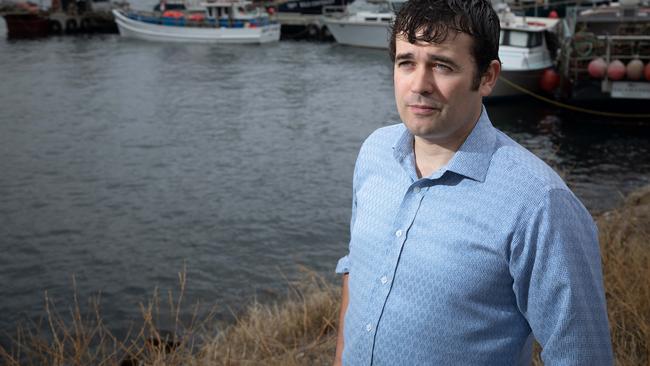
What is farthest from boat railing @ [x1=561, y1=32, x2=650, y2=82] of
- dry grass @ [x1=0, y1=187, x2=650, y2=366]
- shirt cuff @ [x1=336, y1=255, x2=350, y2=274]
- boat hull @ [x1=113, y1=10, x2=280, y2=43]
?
boat hull @ [x1=113, y1=10, x2=280, y2=43]

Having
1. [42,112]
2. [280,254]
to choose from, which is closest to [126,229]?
[280,254]

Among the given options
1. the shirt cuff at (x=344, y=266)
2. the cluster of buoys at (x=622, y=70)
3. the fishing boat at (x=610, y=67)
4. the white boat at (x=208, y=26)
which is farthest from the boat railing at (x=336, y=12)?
the shirt cuff at (x=344, y=266)

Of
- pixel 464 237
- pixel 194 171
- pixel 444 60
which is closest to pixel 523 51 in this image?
pixel 194 171

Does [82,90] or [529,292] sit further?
[82,90]

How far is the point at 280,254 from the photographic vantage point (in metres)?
12.1

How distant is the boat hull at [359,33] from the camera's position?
39.9m

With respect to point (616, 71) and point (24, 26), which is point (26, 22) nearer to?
point (24, 26)

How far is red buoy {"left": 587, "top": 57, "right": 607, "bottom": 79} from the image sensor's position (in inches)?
802

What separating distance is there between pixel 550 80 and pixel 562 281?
72.5ft

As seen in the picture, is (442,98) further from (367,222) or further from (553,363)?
(553,363)

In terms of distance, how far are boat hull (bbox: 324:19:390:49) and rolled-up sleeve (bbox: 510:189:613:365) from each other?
1496 inches

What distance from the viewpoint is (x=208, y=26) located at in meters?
44.8

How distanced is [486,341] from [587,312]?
0.92ft

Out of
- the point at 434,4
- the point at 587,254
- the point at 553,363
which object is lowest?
the point at 553,363
